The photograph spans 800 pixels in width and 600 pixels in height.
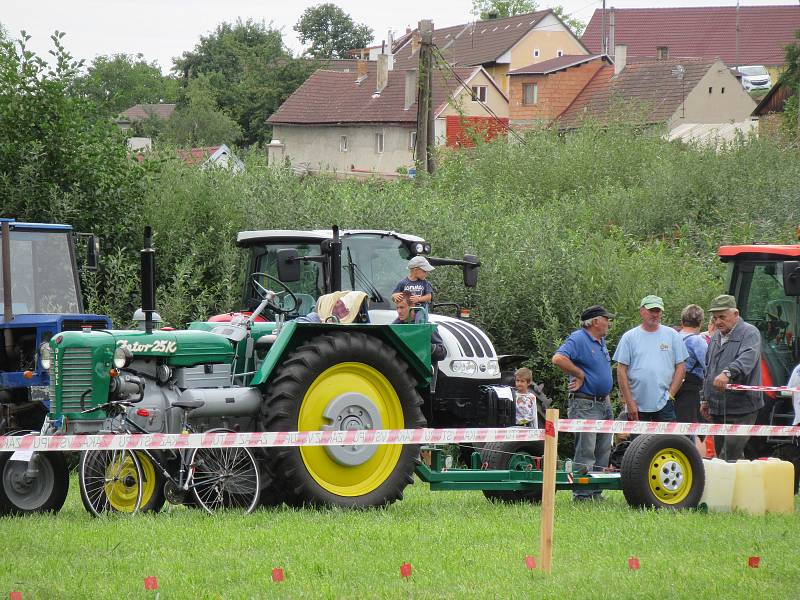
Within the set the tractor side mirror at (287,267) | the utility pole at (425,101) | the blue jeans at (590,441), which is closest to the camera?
the blue jeans at (590,441)

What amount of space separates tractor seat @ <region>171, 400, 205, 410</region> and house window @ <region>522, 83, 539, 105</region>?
53.3m

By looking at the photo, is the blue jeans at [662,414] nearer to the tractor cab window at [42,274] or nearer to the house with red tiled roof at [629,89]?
the tractor cab window at [42,274]

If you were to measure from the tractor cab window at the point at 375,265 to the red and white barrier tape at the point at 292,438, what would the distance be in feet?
13.0

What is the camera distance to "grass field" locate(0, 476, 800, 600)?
6641mm

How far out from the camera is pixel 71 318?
1369 cm

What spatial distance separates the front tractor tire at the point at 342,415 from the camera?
9562 millimetres

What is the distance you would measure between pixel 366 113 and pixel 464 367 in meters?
50.1

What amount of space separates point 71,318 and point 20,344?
591 mm

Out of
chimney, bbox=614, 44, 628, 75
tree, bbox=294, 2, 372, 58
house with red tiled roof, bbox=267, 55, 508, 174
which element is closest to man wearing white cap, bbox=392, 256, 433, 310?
house with red tiled roof, bbox=267, 55, 508, 174

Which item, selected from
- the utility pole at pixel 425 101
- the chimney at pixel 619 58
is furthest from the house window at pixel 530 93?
the utility pole at pixel 425 101

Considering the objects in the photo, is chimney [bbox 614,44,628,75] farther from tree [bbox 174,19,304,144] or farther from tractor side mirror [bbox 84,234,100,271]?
tractor side mirror [bbox 84,234,100,271]

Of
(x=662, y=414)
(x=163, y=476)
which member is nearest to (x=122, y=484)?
(x=163, y=476)

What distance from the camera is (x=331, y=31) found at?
98.7 m

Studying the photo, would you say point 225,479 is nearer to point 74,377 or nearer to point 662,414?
point 74,377
